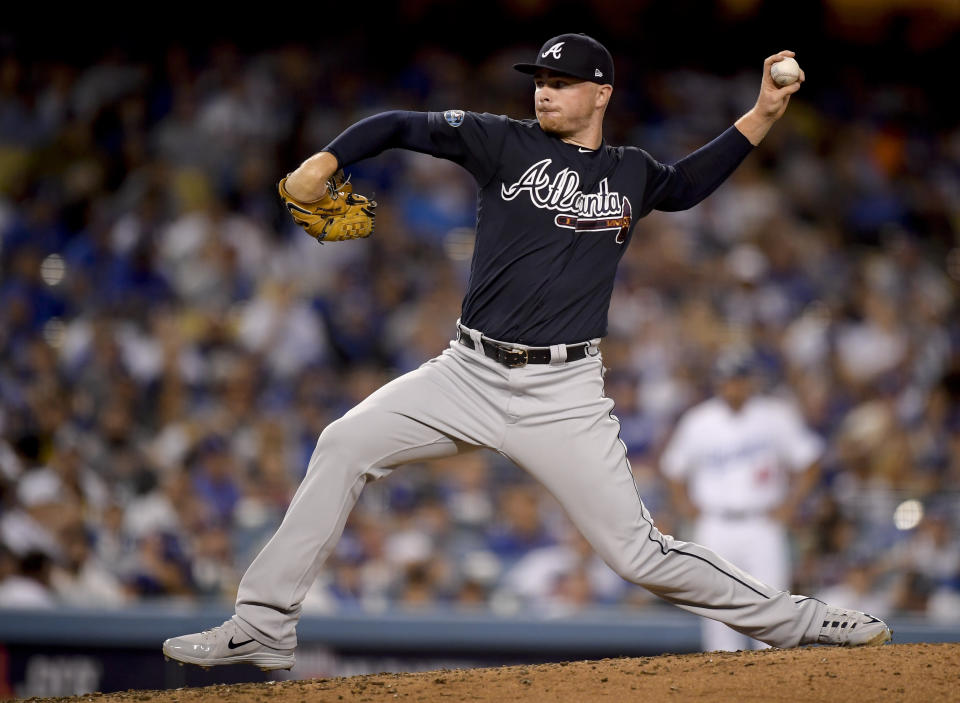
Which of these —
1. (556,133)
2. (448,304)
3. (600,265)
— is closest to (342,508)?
(600,265)

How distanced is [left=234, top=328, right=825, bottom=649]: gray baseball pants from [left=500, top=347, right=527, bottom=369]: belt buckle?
2 cm

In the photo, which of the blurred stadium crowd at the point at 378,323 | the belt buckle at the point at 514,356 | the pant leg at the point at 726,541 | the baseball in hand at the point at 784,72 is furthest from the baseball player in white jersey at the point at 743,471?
the belt buckle at the point at 514,356

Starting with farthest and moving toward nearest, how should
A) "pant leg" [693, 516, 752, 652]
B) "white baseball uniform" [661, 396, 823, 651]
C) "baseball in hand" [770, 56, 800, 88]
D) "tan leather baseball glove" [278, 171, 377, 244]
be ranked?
"white baseball uniform" [661, 396, 823, 651]
"pant leg" [693, 516, 752, 652]
"baseball in hand" [770, 56, 800, 88]
"tan leather baseball glove" [278, 171, 377, 244]

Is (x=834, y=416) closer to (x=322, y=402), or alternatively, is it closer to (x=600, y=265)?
(x=322, y=402)

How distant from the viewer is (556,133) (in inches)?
139

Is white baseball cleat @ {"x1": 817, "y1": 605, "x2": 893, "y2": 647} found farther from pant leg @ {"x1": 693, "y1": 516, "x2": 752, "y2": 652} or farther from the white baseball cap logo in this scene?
pant leg @ {"x1": 693, "y1": 516, "x2": 752, "y2": 652}

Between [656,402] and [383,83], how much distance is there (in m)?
3.86

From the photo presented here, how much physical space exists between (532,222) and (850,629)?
1.60 m

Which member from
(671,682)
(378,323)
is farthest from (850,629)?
(378,323)

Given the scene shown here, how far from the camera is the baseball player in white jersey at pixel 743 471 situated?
6605 mm

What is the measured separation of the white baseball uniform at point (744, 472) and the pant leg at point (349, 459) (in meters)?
3.42

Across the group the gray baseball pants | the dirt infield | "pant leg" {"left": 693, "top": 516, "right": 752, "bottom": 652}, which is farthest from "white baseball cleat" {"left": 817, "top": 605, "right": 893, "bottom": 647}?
"pant leg" {"left": 693, "top": 516, "right": 752, "bottom": 652}

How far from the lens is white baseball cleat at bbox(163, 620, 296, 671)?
338 cm

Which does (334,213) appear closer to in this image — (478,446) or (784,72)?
(478,446)
